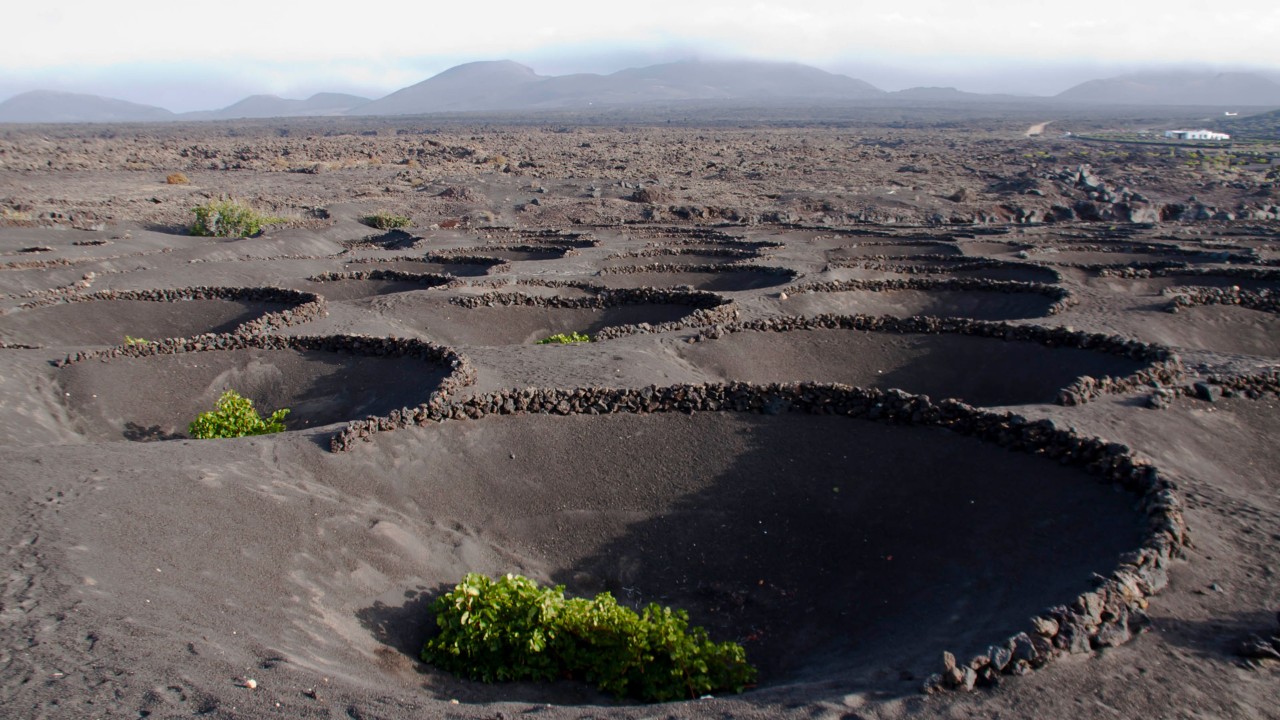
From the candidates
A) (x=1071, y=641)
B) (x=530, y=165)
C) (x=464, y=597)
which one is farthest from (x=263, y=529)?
(x=530, y=165)

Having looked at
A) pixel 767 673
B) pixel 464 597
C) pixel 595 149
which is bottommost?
pixel 767 673

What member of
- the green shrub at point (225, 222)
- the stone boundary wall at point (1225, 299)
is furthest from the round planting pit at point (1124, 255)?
the green shrub at point (225, 222)

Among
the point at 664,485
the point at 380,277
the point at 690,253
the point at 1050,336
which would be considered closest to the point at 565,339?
the point at 664,485

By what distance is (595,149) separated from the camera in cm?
10294

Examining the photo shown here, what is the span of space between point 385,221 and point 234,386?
30926 mm

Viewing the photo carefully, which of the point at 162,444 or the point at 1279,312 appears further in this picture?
the point at 1279,312

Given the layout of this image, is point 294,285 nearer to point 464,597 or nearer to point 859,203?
point 464,597

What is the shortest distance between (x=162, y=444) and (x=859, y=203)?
48.3 meters

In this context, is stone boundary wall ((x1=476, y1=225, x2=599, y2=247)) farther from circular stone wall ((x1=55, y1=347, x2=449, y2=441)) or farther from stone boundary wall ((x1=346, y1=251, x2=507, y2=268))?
circular stone wall ((x1=55, y1=347, x2=449, y2=441))

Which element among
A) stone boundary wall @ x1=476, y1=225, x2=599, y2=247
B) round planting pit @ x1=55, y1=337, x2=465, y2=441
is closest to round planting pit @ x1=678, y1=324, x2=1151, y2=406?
round planting pit @ x1=55, y1=337, x2=465, y2=441

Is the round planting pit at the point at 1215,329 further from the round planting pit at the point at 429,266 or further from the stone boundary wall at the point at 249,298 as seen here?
the round planting pit at the point at 429,266

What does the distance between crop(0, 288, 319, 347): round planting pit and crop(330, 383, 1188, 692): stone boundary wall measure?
36.3 feet

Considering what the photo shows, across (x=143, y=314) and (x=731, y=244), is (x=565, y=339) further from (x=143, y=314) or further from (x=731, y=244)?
(x=731, y=244)

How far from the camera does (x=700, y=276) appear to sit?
29766 millimetres
